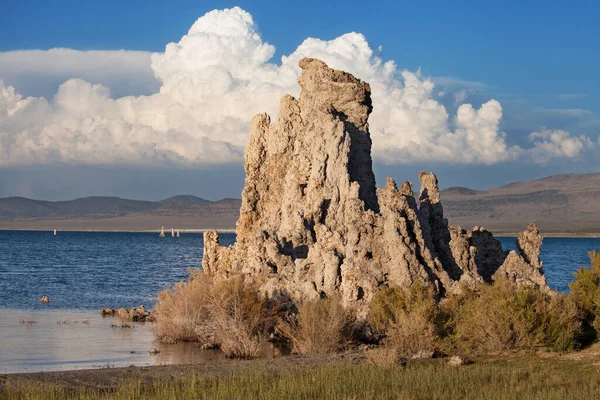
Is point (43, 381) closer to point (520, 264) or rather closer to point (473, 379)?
point (473, 379)

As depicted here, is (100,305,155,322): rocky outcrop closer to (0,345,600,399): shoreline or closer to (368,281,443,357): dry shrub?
(368,281,443,357): dry shrub

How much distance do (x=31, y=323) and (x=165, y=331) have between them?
21.4 feet

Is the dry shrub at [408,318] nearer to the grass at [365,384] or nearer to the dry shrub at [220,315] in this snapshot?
the grass at [365,384]

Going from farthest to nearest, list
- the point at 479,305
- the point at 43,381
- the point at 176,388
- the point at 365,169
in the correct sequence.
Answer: the point at 365,169 → the point at 479,305 → the point at 43,381 → the point at 176,388

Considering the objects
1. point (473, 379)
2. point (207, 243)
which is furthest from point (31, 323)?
point (473, 379)

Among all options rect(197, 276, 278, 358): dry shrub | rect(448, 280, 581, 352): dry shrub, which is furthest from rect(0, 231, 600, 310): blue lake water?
rect(448, 280, 581, 352): dry shrub

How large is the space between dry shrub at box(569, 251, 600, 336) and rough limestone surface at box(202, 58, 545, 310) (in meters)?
1.47

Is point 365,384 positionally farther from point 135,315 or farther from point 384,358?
point 135,315

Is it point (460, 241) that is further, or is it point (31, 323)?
point (31, 323)

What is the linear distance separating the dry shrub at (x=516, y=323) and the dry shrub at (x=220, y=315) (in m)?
5.31

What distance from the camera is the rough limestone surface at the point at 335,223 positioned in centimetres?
2523

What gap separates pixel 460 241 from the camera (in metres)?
27.2

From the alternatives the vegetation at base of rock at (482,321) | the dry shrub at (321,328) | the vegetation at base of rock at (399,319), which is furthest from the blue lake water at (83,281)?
the vegetation at base of rock at (482,321)

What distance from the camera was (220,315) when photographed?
24.7m
